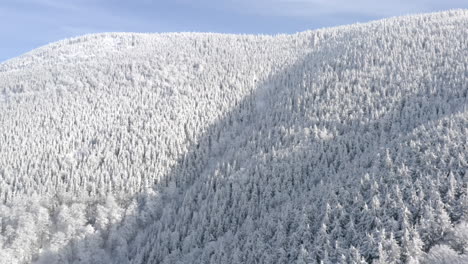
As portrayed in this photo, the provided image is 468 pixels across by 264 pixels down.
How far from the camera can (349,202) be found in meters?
88.2

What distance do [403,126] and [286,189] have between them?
143 ft

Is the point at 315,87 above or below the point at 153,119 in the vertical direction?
above

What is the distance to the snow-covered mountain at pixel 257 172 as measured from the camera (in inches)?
3132

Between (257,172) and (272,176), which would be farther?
(257,172)

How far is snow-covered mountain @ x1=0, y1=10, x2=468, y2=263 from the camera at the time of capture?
79.6 m

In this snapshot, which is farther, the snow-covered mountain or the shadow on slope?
the shadow on slope

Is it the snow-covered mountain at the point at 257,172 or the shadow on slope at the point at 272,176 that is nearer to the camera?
the snow-covered mountain at the point at 257,172

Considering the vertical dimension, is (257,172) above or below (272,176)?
above

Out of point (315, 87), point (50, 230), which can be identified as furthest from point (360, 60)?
point (50, 230)

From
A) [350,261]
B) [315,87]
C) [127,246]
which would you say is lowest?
[127,246]

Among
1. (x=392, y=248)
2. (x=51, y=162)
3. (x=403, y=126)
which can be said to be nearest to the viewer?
(x=392, y=248)

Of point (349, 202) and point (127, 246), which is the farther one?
point (127, 246)

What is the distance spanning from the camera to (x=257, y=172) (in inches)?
4609

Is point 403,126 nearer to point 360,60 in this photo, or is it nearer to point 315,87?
point 315,87
